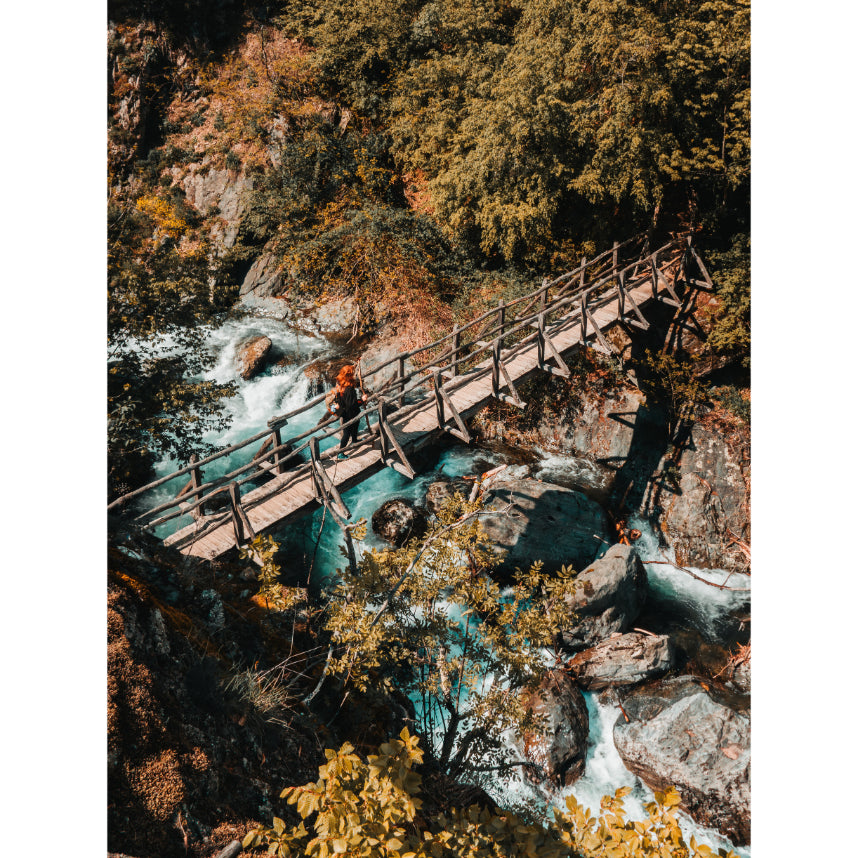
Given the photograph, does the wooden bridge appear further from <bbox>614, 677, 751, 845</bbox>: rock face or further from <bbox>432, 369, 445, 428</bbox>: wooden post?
<bbox>614, 677, 751, 845</bbox>: rock face

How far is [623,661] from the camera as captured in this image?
8.62 meters

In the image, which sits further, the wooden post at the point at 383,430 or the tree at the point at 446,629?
the wooden post at the point at 383,430

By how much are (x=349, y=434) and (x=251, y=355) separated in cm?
681

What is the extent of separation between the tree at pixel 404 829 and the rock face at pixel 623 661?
637 centimetres

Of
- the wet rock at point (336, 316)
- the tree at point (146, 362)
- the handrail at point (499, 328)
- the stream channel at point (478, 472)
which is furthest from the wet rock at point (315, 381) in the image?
the tree at point (146, 362)

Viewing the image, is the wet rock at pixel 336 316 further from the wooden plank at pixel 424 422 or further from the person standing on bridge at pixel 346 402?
the person standing on bridge at pixel 346 402

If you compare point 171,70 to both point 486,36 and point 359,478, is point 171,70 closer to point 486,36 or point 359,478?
point 486,36

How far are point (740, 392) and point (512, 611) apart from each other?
9.24 metres

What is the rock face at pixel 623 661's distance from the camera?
849 centimetres

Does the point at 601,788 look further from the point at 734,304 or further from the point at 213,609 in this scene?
the point at 734,304

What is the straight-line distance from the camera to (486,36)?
14008 mm

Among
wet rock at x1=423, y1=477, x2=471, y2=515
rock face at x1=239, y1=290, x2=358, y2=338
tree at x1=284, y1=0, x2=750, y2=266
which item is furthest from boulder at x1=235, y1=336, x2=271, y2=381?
wet rock at x1=423, y1=477, x2=471, y2=515

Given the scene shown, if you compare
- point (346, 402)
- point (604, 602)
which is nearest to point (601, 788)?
point (604, 602)
